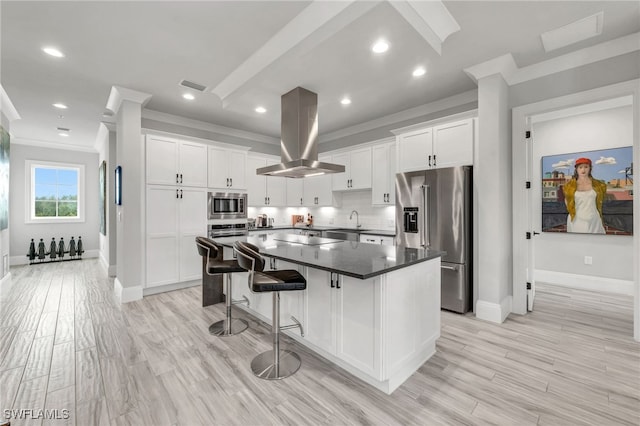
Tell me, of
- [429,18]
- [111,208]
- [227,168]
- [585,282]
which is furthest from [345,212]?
[111,208]

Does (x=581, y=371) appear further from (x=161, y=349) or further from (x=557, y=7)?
(x=161, y=349)

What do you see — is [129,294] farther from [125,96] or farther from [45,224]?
[45,224]

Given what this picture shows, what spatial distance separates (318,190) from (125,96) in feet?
11.8

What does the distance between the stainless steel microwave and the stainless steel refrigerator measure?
10.1 feet

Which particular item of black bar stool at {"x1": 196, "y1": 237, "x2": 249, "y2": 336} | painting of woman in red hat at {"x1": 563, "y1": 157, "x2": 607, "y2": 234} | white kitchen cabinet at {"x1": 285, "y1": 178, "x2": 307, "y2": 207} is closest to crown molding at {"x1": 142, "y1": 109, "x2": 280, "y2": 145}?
white kitchen cabinet at {"x1": 285, "y1": 178, "x2": 307, "y2": 207}

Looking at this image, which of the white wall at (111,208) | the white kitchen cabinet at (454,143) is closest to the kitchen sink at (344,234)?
the white kitchen cabinet at (454,143)

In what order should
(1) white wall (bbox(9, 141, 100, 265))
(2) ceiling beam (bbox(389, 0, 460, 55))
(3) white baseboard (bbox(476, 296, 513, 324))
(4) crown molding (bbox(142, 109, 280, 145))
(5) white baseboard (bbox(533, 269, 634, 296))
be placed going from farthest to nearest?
(1) white wall (bbox(9, 141, 100, 265)) → (4) crown molding (bbox(142, 109, 280, 145)) → (5) white baseboard (bbox(533, 269, 634, 296)) → (3) white baseboard (bbox(476, 296, 513, 324)) → (2) ceiling beam (bbox(389, 0, 460, 55))

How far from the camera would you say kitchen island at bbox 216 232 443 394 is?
6.29 feet

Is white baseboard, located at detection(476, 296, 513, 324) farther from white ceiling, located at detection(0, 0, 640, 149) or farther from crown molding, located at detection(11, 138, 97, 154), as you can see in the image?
crown molding, located at detection(11, 138, 97, 154)

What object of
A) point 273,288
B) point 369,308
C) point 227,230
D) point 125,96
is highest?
point 125,96

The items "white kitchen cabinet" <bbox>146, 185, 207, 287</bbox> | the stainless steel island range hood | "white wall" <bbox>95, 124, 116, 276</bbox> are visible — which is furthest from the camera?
"white wall" <bbox>95, 124, 116, 276</bbox>

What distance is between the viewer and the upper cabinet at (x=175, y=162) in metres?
4.29

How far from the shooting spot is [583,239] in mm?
4496

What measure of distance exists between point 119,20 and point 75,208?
Answer: 273 inches
